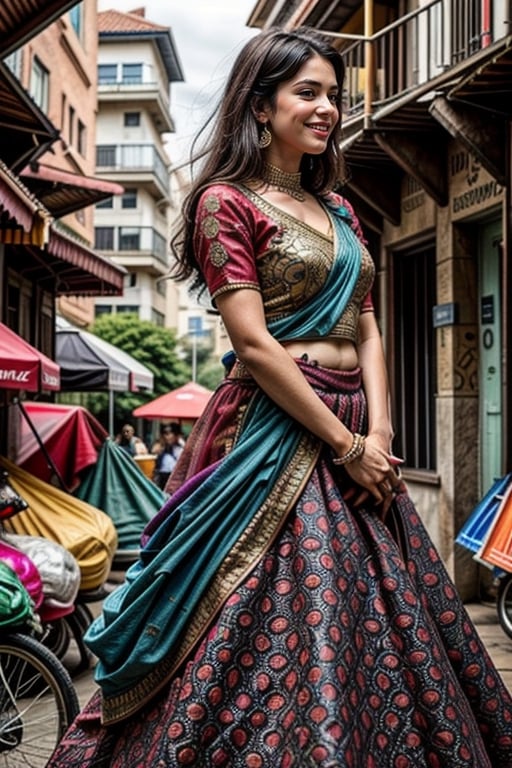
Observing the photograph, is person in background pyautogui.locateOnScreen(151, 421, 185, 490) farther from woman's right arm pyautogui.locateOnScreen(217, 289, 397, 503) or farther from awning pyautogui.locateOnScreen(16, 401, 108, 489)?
woman's right arm pyautogui.locateOnScreen(217, 289, 397, 503)

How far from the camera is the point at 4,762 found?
4465mm

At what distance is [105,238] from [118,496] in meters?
47.0

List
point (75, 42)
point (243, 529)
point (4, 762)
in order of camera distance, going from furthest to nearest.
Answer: point (75, 42) → point (4, 762) → point (243, 529)

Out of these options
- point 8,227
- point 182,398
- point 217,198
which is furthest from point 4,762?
point 182,398

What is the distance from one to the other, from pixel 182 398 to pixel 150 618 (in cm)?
2070

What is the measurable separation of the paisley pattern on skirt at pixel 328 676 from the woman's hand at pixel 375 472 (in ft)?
0.18

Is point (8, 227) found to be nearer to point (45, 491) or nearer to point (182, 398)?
point (45, 491)

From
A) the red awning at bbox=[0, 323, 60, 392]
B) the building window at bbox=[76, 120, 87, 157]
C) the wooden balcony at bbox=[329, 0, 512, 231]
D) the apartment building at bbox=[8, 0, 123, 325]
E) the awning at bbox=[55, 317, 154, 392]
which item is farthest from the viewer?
the building window at bbox=[76, 120, 87, 157]

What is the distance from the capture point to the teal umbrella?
8852mm

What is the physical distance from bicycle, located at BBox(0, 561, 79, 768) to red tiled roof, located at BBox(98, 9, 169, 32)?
53503mm

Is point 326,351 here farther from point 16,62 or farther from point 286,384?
point 16,62

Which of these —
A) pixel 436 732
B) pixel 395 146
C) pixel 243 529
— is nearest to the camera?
pixel 436 732

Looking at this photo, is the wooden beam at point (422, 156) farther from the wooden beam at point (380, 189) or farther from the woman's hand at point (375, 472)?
the woman's hand at point (375, 472)

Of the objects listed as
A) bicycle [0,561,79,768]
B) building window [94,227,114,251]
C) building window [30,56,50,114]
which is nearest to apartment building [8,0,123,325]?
building window [30,56,50,114]
